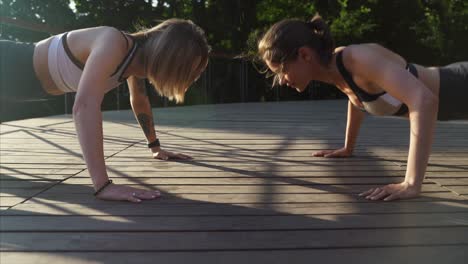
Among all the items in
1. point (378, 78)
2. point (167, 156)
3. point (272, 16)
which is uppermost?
point (272, 16)

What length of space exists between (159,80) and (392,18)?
1728 centimetres

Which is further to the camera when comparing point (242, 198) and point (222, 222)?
point (242, 198)

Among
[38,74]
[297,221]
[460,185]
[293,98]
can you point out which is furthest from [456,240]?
[293,98]

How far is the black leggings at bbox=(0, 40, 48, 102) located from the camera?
94.3 inches

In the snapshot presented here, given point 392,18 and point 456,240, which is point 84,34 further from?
point 392,18

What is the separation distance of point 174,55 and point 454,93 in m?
1.29

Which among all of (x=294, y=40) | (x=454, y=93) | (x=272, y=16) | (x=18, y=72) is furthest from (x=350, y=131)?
(x=272, y=16)

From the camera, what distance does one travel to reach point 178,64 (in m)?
1.94

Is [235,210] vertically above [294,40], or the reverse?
[294,40]

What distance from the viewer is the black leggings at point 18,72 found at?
2395 millimetres

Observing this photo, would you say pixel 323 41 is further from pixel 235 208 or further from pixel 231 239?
pixel 231 239

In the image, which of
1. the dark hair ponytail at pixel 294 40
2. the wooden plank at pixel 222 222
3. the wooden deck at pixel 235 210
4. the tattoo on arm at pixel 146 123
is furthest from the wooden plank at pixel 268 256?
the tattoo on arm at pixel 146 123

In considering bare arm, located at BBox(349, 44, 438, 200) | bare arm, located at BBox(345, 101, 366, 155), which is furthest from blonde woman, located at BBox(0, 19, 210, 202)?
bare arm, located at BBox(345, 101, 366, 155)

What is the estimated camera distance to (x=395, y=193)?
1.77 metres
